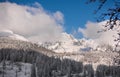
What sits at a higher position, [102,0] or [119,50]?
[102,0]

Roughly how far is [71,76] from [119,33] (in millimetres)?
185873

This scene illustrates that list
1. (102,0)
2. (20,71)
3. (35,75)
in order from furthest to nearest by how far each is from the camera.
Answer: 1. (20,71)
2. (35,75)
3. (102,0)

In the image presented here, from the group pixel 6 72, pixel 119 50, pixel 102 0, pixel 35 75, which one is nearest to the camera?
pixel 102 0

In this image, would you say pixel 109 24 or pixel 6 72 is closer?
pixel 109 24

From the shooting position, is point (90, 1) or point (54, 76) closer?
point (90, 1)

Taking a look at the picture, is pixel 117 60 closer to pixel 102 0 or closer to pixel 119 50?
pixel 119 50

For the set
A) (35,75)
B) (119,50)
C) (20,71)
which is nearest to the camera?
(119,50)

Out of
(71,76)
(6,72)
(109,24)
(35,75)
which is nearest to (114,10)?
(109,24)

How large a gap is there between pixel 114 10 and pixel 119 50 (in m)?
1.48

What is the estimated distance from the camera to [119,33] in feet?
32.4

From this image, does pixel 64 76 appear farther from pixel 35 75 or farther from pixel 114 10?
pixel 114 10

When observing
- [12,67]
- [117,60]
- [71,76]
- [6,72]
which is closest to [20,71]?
[12,67]

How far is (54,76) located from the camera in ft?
600

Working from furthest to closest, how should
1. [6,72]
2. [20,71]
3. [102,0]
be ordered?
[20,71], [6,72], [102,0]
